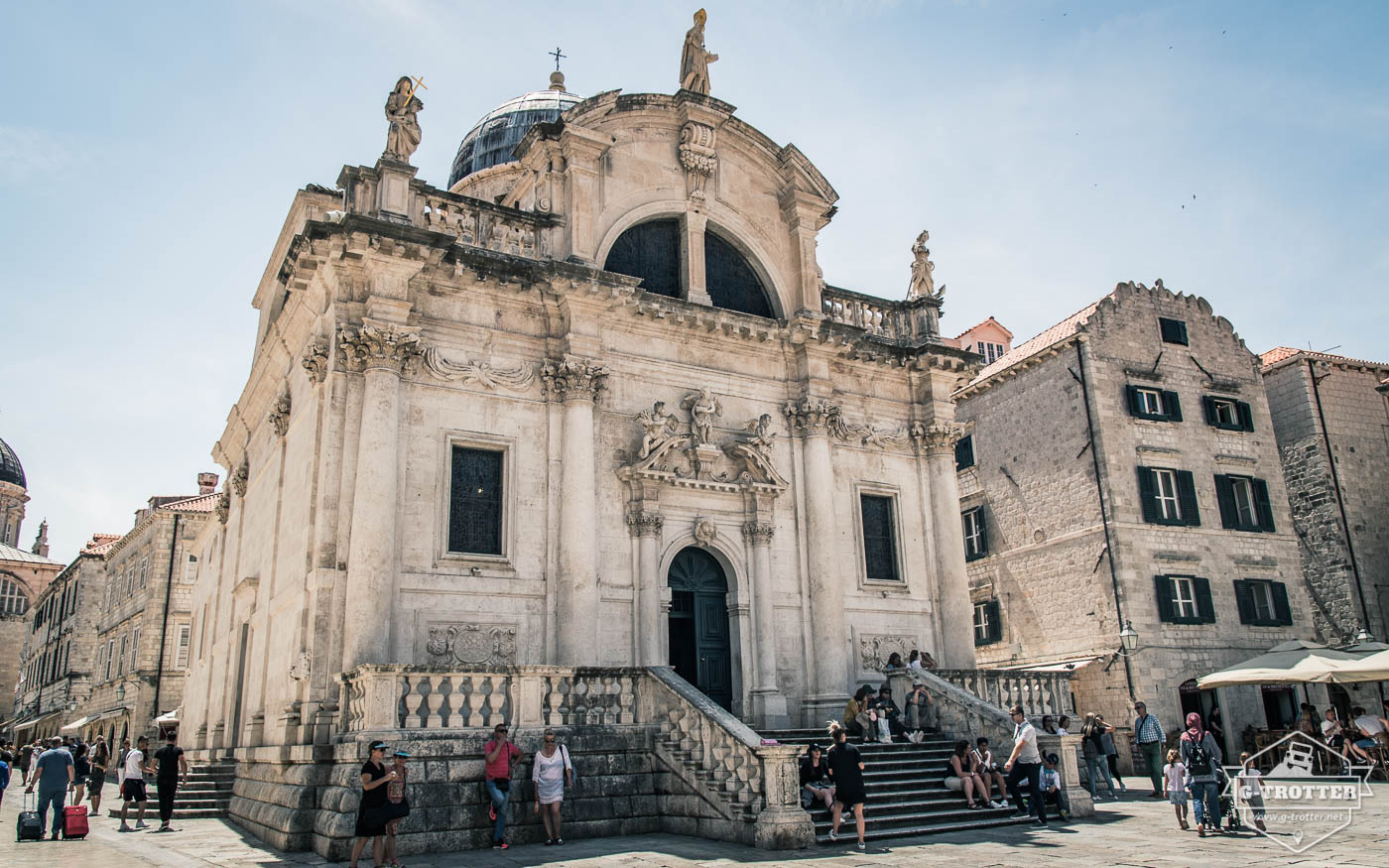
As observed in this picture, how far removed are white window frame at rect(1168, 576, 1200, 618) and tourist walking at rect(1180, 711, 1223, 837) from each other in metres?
15.7

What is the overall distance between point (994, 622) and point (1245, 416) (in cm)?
990

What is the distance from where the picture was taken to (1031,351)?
100 ft

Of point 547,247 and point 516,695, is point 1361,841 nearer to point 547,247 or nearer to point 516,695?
point 516,695

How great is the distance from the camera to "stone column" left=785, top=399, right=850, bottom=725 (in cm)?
1828

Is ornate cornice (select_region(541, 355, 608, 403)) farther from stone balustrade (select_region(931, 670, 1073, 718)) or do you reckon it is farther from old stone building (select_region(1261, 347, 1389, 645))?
old stone building (select_region(1261, 347, 1389, 645))

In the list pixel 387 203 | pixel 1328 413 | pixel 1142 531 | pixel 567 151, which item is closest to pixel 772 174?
pixel 567 151

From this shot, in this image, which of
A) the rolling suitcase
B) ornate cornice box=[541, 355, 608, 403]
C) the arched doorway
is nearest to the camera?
the rolling suitcase

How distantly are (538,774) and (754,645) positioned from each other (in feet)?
21.3

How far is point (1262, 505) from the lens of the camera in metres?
29.4

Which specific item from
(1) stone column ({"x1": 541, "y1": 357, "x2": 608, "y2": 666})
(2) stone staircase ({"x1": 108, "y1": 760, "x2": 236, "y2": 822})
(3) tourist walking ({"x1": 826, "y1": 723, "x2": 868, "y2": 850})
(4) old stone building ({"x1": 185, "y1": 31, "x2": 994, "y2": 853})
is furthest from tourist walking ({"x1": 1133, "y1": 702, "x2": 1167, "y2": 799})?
(2) stone staircase ({"x1": 108, "y1": 760, "x2": 236, "y2": 822})

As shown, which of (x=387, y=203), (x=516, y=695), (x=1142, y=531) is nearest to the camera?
(x=516, y=695)

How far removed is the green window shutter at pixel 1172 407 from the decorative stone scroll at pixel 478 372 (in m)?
20.3

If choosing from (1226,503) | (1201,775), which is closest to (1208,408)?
(1226,503)

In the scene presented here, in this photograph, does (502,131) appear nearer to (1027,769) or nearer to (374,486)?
(374,486)
